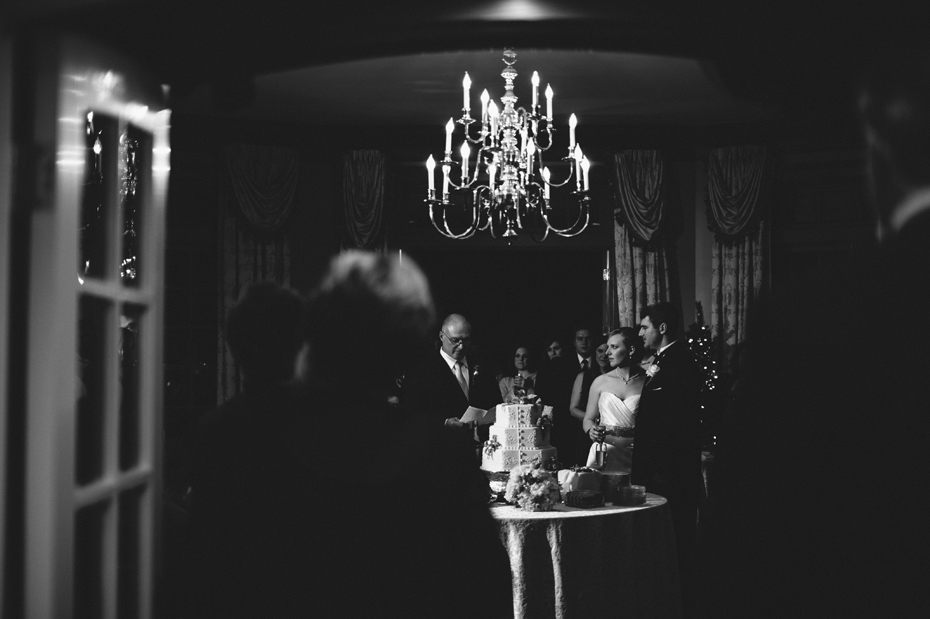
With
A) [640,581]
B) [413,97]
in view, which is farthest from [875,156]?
[413,97]

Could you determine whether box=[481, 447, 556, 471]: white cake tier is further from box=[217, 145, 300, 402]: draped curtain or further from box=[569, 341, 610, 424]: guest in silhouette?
box=[217, 145, 300, 402]: draped curtain

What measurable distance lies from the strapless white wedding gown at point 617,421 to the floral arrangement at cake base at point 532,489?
0.99 m

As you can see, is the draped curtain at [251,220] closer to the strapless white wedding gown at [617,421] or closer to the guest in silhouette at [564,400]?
the guest in silhouette at [564,400]

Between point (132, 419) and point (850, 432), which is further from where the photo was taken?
point (132, 419)

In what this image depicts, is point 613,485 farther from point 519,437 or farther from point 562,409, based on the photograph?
point 562,409

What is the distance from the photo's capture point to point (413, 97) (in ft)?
24.2

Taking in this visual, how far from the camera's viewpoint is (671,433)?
4.37 meters

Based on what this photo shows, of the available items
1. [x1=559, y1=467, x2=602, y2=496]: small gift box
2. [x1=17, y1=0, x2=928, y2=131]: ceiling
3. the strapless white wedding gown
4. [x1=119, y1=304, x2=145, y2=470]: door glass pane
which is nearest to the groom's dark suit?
the strapless white wedding gown

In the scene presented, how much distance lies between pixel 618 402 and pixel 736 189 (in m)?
3.60

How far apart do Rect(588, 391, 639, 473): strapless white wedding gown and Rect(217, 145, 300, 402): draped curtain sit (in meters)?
3.88

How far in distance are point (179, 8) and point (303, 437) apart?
96cm

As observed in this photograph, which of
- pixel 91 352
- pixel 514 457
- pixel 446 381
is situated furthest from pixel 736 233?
pixel 91 352

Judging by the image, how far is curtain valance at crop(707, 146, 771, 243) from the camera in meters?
7.78

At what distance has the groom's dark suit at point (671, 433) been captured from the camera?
437 centimetres
